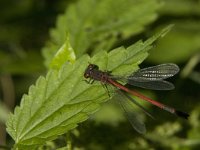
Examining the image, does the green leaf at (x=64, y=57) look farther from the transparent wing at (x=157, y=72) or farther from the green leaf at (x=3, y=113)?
the green leaf at (x=3, y=113)

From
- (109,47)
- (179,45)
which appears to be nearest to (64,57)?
(109,47)

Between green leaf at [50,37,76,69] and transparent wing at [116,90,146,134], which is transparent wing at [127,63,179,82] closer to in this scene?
transparent wing at [116,90,146,134]

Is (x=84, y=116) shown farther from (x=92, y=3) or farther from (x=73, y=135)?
(x=92, y=3)

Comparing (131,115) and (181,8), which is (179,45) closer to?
(181,8)

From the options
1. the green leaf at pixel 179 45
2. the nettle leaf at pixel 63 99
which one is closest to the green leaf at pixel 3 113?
the green leaf at pixel 179 45

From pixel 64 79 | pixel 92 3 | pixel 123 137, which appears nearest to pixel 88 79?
pixel 64 79

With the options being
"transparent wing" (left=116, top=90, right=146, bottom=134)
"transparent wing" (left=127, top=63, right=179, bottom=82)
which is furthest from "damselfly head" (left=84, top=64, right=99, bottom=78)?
"transparent wing" (left=127, top=63, right=179, bottom=82)
